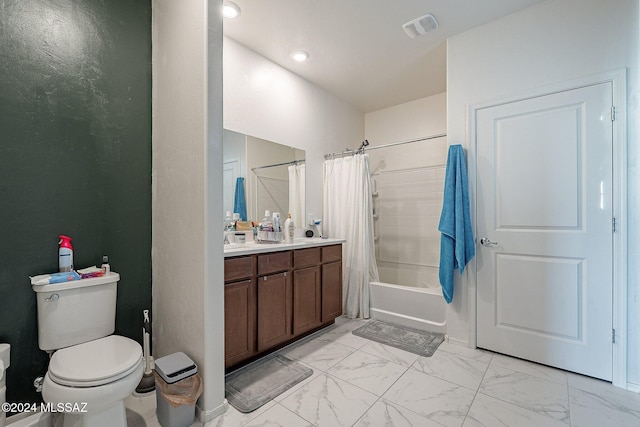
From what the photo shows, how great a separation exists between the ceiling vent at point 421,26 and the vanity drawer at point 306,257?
200 cm

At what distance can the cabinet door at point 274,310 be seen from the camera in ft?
6.89

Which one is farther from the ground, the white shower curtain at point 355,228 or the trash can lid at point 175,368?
the white shower curtain at point 355,228

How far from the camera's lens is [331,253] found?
2795mm

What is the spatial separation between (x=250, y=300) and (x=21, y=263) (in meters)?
1.23

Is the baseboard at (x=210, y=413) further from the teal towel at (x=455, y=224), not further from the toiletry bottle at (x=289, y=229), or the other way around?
the teal towel at (x=455, y=224)

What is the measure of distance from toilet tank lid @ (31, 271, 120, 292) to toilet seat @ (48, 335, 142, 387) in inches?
11.6

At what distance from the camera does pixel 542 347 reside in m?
2.08

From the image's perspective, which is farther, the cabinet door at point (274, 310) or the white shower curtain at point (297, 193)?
the white shower curtain at point (297, 193)

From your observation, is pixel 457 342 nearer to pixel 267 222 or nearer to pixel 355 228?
pixel 355 228

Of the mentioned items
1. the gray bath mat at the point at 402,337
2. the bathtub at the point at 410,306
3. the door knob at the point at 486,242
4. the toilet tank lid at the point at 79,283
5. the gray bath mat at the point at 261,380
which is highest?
the door knob at the point at 486,242

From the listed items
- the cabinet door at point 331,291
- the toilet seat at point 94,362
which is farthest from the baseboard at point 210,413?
the cabinet door at point 331,291

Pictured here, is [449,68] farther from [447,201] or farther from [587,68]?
[447,201]

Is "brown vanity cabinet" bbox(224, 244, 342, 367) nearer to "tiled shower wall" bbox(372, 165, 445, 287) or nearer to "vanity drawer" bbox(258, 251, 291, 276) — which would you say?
"vanity drawer" bbox(258, 251, 291, 276)

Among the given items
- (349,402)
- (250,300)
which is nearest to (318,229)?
(250,300)
